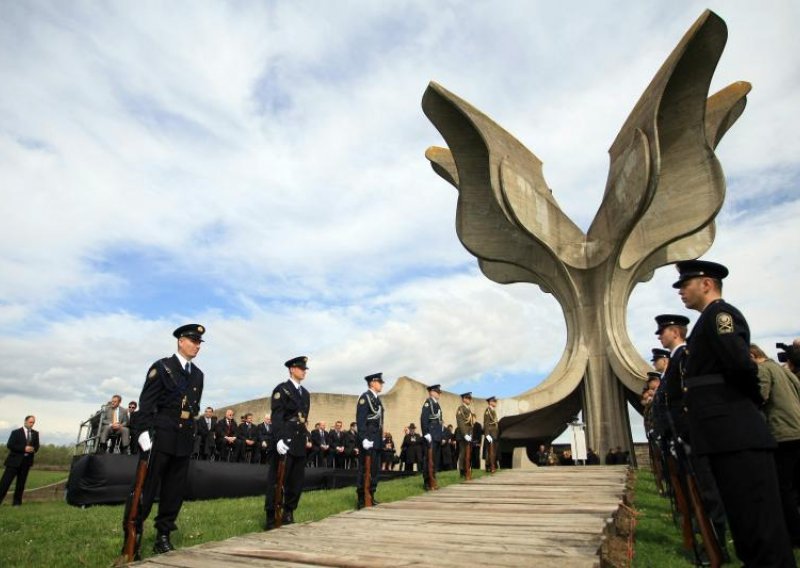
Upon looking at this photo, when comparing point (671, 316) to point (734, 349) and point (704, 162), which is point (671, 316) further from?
point (704, 162)

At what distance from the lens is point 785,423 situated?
455cm

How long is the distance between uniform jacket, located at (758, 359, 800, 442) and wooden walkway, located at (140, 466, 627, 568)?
5.38ft

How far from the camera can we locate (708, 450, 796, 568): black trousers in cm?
251

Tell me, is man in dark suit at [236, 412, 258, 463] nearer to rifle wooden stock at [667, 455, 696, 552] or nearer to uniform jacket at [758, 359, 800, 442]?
rifle wooden stock at [667, 455, 696, 552]

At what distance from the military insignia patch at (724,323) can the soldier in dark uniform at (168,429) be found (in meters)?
4.58

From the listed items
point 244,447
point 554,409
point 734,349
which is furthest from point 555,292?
point 734,349

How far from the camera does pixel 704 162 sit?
68.7 ft

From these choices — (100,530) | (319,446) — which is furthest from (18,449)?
(319,446)

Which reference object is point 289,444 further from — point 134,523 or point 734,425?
point 734,425

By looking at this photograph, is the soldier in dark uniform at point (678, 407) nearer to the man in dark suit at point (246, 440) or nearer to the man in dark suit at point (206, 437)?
the man in dark suit at point (206, 437)

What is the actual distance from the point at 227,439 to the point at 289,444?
10.1 meters

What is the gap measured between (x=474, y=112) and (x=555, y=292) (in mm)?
8960

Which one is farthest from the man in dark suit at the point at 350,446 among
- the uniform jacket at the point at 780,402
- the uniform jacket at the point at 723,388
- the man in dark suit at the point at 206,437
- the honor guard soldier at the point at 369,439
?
the uniform jacket at the point at 723,388

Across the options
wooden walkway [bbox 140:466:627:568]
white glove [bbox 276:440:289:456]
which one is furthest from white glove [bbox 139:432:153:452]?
white glove [bbox 276:440:289:456]
